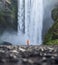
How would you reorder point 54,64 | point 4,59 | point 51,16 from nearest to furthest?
point 54,64 < point 4,59 < point 51,16

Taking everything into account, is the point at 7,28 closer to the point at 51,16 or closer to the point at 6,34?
the point at 6,34

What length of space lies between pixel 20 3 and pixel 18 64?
Answer: 1978 centimetres

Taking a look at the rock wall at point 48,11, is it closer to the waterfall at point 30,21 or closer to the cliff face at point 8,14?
the waterfall at point 30,21

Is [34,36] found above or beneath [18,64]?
beneath

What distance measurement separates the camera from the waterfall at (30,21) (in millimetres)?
Answer: 25188

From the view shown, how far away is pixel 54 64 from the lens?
228 inches

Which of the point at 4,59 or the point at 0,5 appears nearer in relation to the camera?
the point at 4,59

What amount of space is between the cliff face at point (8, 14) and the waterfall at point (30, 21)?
A: 0.39m

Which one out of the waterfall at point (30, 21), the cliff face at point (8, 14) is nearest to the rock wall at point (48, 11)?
the waterfall at point (30, 21)

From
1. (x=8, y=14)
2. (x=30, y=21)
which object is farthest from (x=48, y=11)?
(x=8, y=14)

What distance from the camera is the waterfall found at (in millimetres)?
25188

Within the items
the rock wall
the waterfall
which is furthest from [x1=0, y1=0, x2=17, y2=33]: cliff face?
the rock wall

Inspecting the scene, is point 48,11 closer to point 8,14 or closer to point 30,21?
point 30,21

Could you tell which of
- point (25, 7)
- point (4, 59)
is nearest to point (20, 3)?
point (25, 7)
